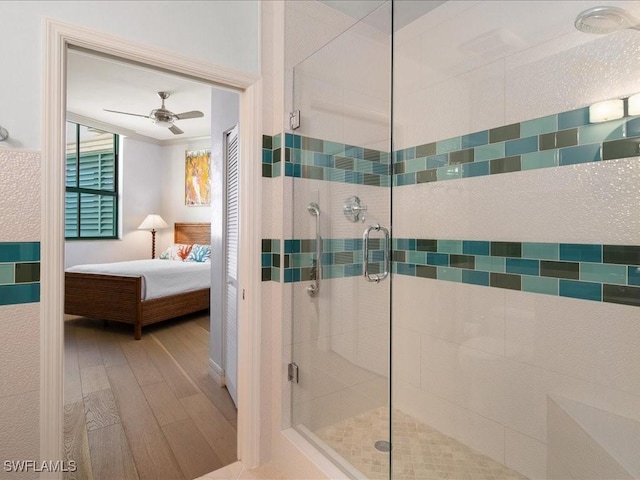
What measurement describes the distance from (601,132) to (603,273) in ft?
1.79

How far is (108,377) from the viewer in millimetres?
3025

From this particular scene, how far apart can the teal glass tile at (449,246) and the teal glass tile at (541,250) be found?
345 mm

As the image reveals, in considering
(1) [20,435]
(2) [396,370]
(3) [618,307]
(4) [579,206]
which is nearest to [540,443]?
(3) [618,307]

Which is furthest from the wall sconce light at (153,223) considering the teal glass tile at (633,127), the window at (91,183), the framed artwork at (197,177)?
the teal glass tile at (633,127)

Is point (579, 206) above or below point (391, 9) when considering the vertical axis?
below

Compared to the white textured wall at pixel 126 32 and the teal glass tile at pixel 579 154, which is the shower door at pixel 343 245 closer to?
the white textured wall at pixel 126 32

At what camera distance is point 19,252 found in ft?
4.60

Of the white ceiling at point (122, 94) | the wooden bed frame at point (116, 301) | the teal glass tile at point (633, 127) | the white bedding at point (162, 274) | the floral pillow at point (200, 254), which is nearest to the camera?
the teal glass tile at point (633, 127)

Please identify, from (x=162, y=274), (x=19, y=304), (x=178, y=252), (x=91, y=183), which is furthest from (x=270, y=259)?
(x=91, y=183)

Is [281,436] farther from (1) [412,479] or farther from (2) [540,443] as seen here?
(2) [540,443]

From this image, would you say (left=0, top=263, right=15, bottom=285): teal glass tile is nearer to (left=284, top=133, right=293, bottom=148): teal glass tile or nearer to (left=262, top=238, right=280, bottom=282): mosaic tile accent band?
(left=262, top=238, right=280, bottom=282): mosaic tile accent band

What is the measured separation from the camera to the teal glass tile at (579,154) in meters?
1.46

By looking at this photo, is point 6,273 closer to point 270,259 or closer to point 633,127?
point 270,259

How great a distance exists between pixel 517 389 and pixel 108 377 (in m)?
2.96
